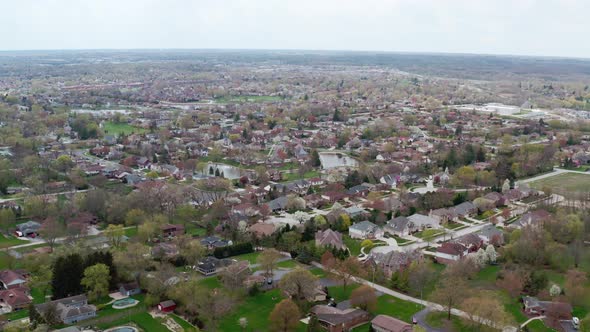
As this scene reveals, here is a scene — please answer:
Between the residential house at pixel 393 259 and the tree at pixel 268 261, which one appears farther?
the residential house at pixel 393 259

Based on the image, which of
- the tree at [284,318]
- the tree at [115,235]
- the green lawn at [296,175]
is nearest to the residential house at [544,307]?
the tree at [284,318]

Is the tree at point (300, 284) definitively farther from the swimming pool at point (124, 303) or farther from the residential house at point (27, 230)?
the residential house at point (27, 230)

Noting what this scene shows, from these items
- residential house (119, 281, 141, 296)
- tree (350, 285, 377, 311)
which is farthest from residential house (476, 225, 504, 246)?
residential house (119, 281, 141, 296)

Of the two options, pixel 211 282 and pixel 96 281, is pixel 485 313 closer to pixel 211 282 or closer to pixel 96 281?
pixel 211 282

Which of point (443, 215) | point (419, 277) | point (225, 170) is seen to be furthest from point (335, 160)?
point (419, 277)

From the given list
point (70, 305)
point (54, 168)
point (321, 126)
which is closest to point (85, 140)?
point (54, 168)

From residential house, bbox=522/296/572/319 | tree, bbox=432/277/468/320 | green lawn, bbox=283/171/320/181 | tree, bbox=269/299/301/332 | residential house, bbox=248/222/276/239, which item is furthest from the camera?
green lawn, bbox=283/171/320/181

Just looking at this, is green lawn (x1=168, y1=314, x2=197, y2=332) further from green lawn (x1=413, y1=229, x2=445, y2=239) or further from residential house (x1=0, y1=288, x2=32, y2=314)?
green lawn (x1=413, y1=229, x2=445, y2=239)
